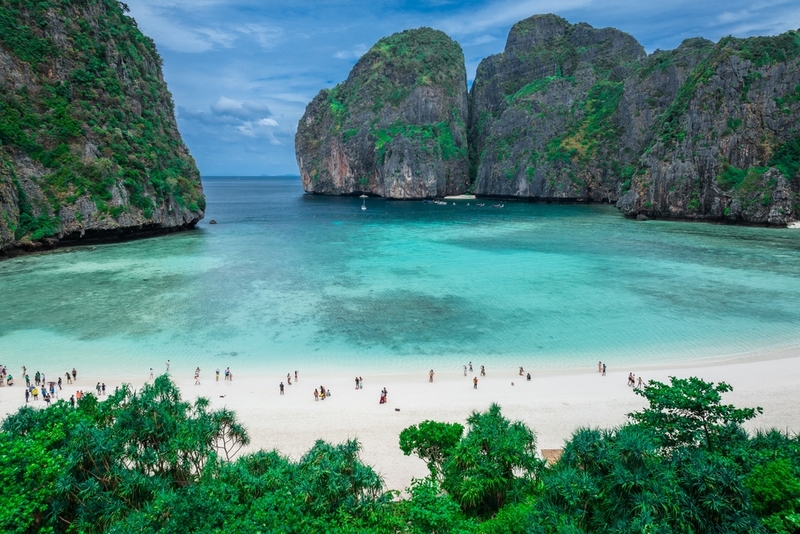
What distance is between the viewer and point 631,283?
38.5 metres

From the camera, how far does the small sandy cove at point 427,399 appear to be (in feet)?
55.5

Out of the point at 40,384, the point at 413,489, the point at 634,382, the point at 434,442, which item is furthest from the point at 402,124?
the point at 413,489

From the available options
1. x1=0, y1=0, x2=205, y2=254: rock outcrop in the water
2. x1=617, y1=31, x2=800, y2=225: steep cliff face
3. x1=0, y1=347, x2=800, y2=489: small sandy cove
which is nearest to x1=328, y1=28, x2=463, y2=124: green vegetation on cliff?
x1=617, y1=31, x2=800, y2=225: steep cliff face

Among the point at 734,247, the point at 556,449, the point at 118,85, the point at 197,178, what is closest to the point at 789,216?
the point at 734,247

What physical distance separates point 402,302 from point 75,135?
47555mm

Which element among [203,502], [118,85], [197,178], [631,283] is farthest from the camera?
[197,178]

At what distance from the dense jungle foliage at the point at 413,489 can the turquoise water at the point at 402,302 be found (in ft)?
42.7

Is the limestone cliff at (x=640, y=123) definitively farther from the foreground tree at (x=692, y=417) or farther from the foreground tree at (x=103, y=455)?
the foreground tree at (x=103, y=455)

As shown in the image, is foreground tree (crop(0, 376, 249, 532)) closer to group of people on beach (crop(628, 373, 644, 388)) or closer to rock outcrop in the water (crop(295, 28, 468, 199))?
group of people on beach (crop(628, 373, 644, 388))

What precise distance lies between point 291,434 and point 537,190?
11433 centimetres

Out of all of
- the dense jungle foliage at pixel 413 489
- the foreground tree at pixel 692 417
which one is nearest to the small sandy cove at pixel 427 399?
the dense jungle foliage at pixel 413 489

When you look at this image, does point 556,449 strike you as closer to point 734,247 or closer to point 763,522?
point 763,522

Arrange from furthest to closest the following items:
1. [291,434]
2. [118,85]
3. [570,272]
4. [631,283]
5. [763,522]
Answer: [118,85]
[570,272]
[631,283]
[291,434]
[763,522]

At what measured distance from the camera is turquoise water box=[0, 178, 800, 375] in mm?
25828
